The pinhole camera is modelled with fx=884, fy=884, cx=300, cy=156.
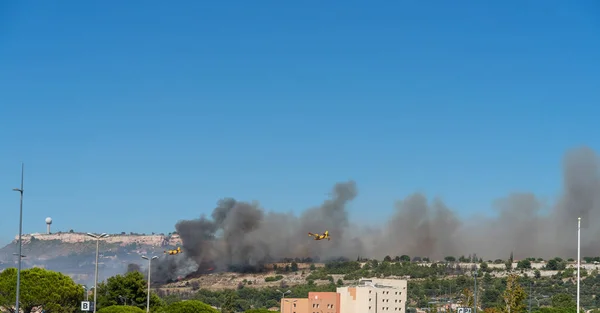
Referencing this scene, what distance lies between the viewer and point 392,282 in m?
195

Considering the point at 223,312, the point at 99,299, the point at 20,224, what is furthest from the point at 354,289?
the point at 20,224

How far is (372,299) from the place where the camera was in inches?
7057

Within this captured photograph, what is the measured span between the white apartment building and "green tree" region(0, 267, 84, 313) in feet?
229

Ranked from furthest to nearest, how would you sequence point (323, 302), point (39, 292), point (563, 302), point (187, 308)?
point (563, 302) < point (323, 302) < point (187, 308) < point (39, 292)

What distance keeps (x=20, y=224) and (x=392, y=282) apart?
13538 cm

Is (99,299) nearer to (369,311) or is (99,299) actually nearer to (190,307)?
(190,307)

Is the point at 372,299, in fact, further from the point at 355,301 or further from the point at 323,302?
the point at 323,302

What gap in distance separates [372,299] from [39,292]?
78728mm

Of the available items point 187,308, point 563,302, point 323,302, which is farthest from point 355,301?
point 187,308

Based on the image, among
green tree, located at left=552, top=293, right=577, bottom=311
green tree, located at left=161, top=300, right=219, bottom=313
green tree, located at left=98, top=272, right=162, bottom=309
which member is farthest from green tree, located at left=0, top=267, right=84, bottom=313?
green tree, located at left=552, top=293, right=577, bottom=311

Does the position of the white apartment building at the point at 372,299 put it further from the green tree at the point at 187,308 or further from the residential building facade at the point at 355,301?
the green tree at the point at 187,308

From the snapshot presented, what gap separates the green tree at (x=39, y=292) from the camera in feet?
389

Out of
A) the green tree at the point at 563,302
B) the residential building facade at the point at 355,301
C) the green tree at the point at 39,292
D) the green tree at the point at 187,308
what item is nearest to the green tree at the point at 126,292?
the green tree at the point at 187,308

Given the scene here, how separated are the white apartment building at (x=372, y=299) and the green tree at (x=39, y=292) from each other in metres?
69.7
